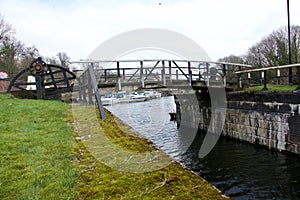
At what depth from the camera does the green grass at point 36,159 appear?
2.74 metres

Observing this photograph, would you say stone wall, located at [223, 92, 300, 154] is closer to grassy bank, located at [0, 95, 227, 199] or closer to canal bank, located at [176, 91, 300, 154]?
canal bank, located at [176, 91, 300, 154]

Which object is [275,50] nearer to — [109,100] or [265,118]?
[265,118]

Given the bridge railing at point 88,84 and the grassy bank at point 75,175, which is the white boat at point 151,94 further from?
the grassy bank at point 75,175

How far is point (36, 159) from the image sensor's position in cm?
371

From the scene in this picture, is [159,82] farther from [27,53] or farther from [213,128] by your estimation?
[27,53]

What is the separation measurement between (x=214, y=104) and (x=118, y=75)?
20.9ft

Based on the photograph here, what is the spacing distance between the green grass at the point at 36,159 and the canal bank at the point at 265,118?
759cm

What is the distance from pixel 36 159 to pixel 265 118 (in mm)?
9108

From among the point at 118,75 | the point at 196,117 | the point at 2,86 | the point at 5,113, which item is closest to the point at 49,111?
the point at 5,113

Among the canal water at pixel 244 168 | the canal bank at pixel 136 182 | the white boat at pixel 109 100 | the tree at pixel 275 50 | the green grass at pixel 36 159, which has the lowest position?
the canal water at pixel 244 168

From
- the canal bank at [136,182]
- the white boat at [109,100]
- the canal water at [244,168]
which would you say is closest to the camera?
the canal bank at [136,182]

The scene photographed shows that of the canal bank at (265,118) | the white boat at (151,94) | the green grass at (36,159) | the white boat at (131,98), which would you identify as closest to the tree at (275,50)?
the canal bank at (265,118)

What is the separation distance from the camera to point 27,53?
34625 mm

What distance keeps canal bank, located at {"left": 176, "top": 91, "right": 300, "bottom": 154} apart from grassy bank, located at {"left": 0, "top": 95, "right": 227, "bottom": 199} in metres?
6.66
